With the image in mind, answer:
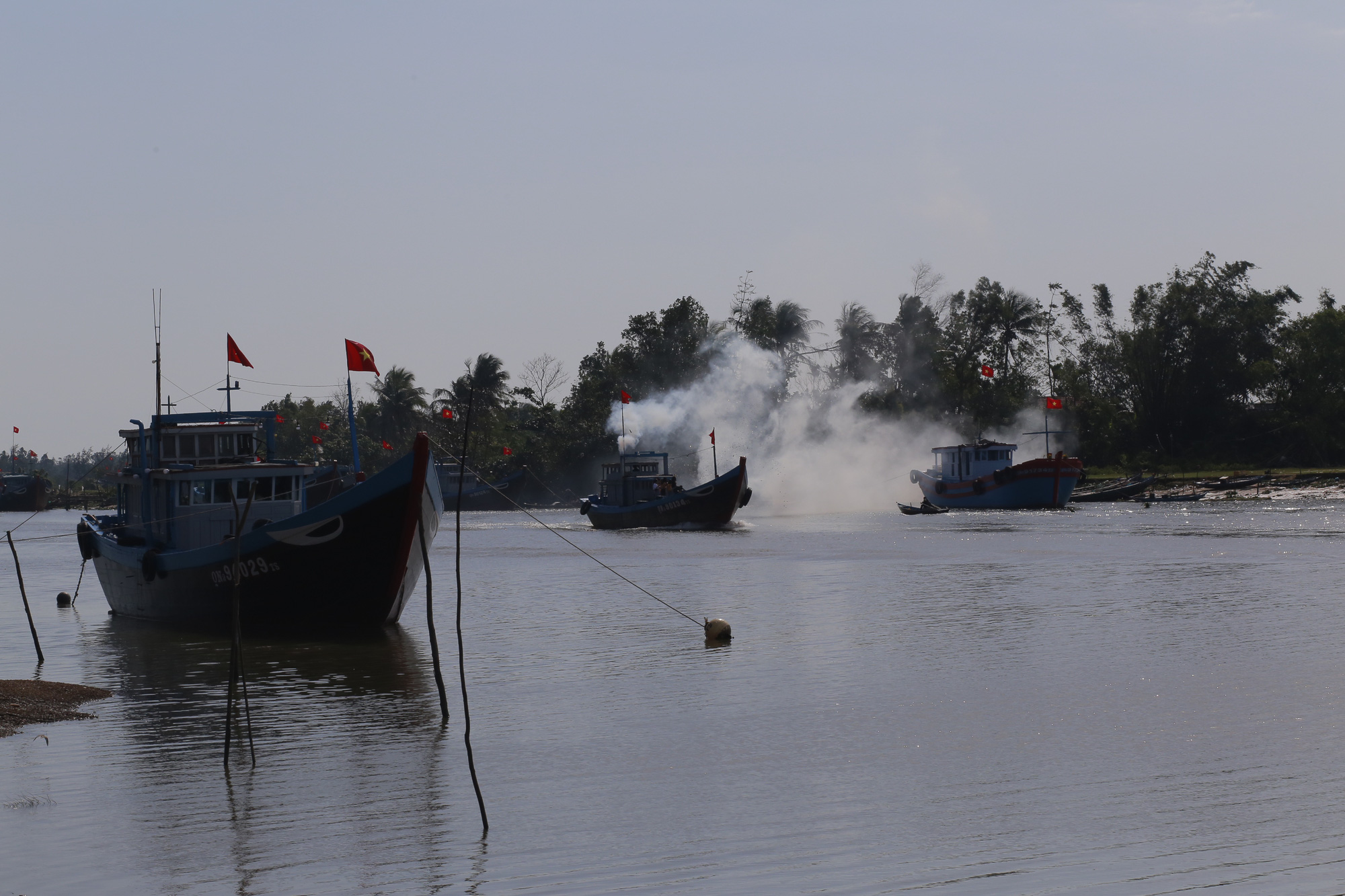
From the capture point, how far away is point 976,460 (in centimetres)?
8625

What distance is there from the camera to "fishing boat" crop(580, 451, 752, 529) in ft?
230

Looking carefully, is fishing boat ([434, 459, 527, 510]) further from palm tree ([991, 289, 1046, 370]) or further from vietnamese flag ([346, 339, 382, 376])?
vietnamese flag ([346, 339, 382, 376])

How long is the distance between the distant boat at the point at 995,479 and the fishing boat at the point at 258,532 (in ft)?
195

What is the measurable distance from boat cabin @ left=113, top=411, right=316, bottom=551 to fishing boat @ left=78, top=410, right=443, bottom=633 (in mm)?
29

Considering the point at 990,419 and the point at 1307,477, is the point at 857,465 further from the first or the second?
the point at 1307,477

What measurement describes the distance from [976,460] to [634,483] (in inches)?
1000

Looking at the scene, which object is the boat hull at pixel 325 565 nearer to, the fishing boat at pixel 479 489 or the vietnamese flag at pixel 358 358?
the vietnamese flag at pixel 358 358

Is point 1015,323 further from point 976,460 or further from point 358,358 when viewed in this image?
point 358,358

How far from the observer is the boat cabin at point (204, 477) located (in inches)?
1074

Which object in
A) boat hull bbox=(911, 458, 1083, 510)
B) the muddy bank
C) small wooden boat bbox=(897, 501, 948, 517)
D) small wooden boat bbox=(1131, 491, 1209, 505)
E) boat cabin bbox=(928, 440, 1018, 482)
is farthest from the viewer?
boat cabin bbox=(928, 440, 1018, 482)

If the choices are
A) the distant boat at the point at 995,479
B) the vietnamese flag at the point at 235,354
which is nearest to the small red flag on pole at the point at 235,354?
the vietnamese flag at the point at 235,354

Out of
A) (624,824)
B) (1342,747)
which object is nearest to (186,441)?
(624,824)

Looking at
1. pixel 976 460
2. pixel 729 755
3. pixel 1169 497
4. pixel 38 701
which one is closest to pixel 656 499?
pixel 976 460

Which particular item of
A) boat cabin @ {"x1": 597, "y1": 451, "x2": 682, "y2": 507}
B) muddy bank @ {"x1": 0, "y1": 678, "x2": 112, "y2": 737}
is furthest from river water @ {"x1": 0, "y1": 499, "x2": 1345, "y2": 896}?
boat cabin @ {"x1": 597, "y1": 451, "x2": 682, "y2": 507}
